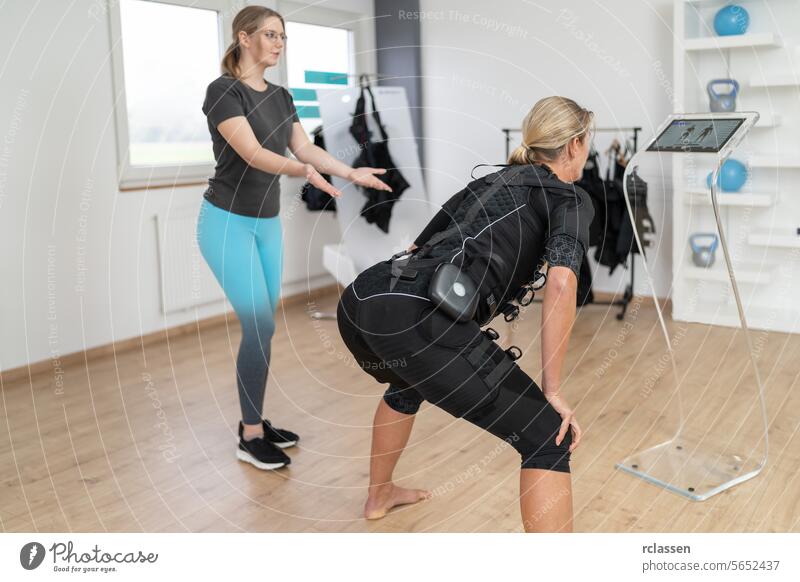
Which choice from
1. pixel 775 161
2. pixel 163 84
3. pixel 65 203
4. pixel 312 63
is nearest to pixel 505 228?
pixel 65 203

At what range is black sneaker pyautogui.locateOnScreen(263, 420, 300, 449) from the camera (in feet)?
9.12

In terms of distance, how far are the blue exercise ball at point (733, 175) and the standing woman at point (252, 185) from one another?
2.51 m

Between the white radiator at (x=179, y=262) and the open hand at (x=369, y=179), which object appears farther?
the white radiator at (x=179, y=262)

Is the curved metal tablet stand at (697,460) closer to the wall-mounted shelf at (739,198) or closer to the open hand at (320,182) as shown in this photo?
the open hand at (320,182)

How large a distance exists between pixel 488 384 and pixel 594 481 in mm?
916

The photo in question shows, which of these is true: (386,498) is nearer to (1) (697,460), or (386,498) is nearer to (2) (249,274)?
(2) (249,274)

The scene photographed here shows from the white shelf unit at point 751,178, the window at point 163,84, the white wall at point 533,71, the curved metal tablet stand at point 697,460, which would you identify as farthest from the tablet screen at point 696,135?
the window at point 163,84

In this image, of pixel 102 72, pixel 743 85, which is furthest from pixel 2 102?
pixel 743 85

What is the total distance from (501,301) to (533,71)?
3.56 m

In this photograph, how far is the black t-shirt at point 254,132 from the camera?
7.76 feet

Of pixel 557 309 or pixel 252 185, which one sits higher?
pixel 252 185

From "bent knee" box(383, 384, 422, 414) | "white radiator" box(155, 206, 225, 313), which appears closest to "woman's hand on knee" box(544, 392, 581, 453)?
"bent knee" box(383, 384, 422, 414)

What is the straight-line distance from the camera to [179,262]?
434 cm
